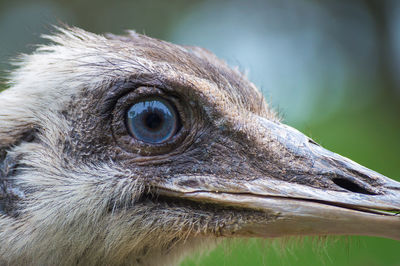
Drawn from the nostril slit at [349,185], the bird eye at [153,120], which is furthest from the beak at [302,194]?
the bird eye at [153,120]

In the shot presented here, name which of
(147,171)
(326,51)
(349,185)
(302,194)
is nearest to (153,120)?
(147,171)

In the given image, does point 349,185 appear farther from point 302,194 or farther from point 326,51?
point 326,51

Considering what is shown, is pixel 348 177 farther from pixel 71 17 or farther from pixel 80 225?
pixel 71 17

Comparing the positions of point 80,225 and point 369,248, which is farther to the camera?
point 369,248

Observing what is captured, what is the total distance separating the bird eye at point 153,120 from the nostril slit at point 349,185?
0.89 metres

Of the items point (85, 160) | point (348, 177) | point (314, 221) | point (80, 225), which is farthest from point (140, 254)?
point (348, 177)

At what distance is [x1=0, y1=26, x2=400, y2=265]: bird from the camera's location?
2883mm

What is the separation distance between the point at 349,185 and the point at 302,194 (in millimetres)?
250

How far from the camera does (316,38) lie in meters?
14.2

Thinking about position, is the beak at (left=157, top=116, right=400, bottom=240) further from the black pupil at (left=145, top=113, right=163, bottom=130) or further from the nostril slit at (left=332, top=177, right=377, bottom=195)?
the black pupil at (left=145, top=113, right=163, bottom=130)

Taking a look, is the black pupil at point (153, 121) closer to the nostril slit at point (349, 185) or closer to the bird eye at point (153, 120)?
the bird eye at point (153, 120)

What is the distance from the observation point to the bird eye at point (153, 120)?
10.1 feet

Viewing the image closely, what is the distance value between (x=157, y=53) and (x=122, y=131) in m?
0.54

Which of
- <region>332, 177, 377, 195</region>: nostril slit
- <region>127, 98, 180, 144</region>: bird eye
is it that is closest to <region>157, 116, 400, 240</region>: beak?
<region>332, 177, 377, 195</region>: nostril slit
